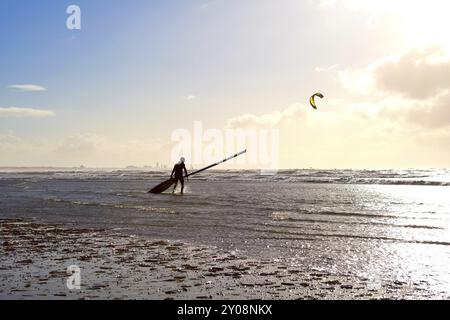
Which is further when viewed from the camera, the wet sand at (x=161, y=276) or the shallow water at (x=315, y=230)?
the shallow water at (x=315, y=230)

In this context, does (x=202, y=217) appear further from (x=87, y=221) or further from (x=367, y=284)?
(x=367, y=284)

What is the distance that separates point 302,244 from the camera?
38.5 feet

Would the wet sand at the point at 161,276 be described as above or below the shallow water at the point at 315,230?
above

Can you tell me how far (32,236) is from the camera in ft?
42.9

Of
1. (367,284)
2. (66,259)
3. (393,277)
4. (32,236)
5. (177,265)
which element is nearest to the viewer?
(367,284)

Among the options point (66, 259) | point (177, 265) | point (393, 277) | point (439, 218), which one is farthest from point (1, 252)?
point (439, 218)

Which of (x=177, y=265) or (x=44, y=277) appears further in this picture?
(x=177, y=265)

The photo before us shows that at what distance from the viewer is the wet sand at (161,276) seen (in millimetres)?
6898

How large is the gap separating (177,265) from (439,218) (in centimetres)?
1321

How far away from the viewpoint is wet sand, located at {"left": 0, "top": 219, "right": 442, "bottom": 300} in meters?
6.90

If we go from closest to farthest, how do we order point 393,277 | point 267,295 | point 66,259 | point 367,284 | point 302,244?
point 267,295
point 367,284
point 393,277
point 66,259
point 302,244

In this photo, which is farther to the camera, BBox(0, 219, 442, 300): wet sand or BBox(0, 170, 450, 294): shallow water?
BBox(0, 170, 450, 294): shallow water

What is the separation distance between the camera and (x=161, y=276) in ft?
26.5

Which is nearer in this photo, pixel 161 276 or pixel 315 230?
pixel 161 276
